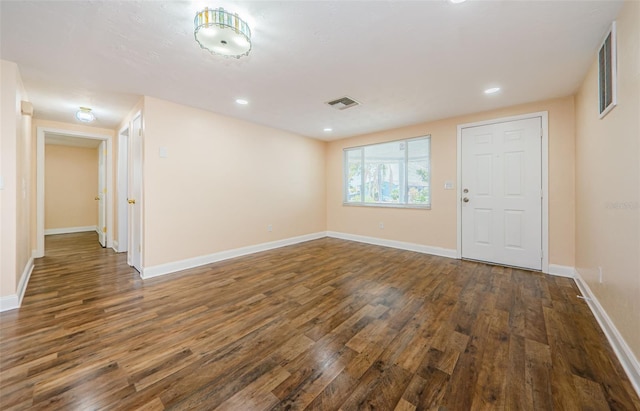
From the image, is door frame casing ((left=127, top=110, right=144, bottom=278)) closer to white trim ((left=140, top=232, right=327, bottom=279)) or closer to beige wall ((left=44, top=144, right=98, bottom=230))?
white trim ((left=140, top=232, right=327, bottom=279))

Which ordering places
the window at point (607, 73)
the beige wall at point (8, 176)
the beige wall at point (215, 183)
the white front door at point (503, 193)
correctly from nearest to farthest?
the window at point (607, 73), the beige wall at point (8, 176), the beige wall at point (215, 183), the white front door at point (503, 193)

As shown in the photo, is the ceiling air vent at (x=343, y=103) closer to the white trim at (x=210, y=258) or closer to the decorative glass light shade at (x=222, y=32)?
the decorative glass light shade at (x=222, y=32)

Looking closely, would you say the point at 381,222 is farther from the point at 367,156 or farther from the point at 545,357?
the point at 545,357

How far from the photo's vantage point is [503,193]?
3.56 meters

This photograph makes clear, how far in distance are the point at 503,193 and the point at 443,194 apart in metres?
0.82

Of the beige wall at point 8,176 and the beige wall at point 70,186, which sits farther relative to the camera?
the beige wall at point 70,186

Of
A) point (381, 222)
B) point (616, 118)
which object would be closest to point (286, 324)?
point (616, 118)

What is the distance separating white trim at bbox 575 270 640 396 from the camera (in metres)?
1.39

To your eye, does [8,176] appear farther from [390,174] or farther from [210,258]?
[390,174]

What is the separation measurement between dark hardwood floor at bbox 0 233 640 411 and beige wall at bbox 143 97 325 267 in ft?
2.45

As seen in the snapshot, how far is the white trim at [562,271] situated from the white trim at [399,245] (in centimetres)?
116

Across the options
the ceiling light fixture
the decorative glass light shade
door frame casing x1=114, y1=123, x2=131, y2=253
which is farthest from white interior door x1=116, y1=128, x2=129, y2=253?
the decorative glass light shade

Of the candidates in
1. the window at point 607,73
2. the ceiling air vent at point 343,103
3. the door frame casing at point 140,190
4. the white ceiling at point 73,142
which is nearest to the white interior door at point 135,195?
the door frame casing at point 140,190

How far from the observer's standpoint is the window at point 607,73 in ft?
5.72
